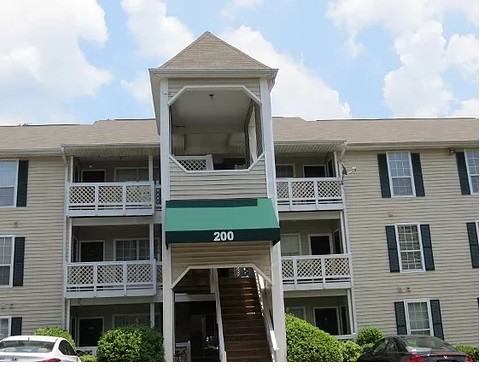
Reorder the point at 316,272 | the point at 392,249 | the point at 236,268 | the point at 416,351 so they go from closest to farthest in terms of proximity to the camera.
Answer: the point at 416,351 < the point at 316,272 < the point at 236,268 < the point at 392,249

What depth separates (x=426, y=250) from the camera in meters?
22.9

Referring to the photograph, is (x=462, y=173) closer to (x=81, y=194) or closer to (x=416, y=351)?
(x=416, y=351)

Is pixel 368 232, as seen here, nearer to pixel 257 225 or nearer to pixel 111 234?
pixel 257 225

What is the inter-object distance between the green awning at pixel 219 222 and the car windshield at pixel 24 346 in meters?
4.27

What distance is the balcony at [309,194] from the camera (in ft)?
72.5

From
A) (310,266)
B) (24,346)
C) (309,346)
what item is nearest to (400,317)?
(310,266)

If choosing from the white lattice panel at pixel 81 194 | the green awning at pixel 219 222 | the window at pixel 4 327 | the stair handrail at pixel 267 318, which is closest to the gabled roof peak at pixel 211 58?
the green awning at pixel 219 222

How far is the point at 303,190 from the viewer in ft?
73.6

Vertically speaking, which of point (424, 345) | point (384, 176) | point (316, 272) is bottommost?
point (424, 345)

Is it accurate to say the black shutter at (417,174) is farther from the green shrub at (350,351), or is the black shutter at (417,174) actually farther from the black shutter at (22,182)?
the black shutter at (22,182)

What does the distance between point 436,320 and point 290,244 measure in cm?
671

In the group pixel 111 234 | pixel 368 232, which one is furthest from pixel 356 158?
pixel 111 234

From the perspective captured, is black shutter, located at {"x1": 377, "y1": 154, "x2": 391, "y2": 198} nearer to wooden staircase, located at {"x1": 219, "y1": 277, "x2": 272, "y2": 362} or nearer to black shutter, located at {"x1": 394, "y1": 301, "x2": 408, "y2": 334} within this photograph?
black shutter, located at {"x1": 394, "y1": 301, "x2": 408, "y2": 334}

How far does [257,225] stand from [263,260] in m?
1.30
